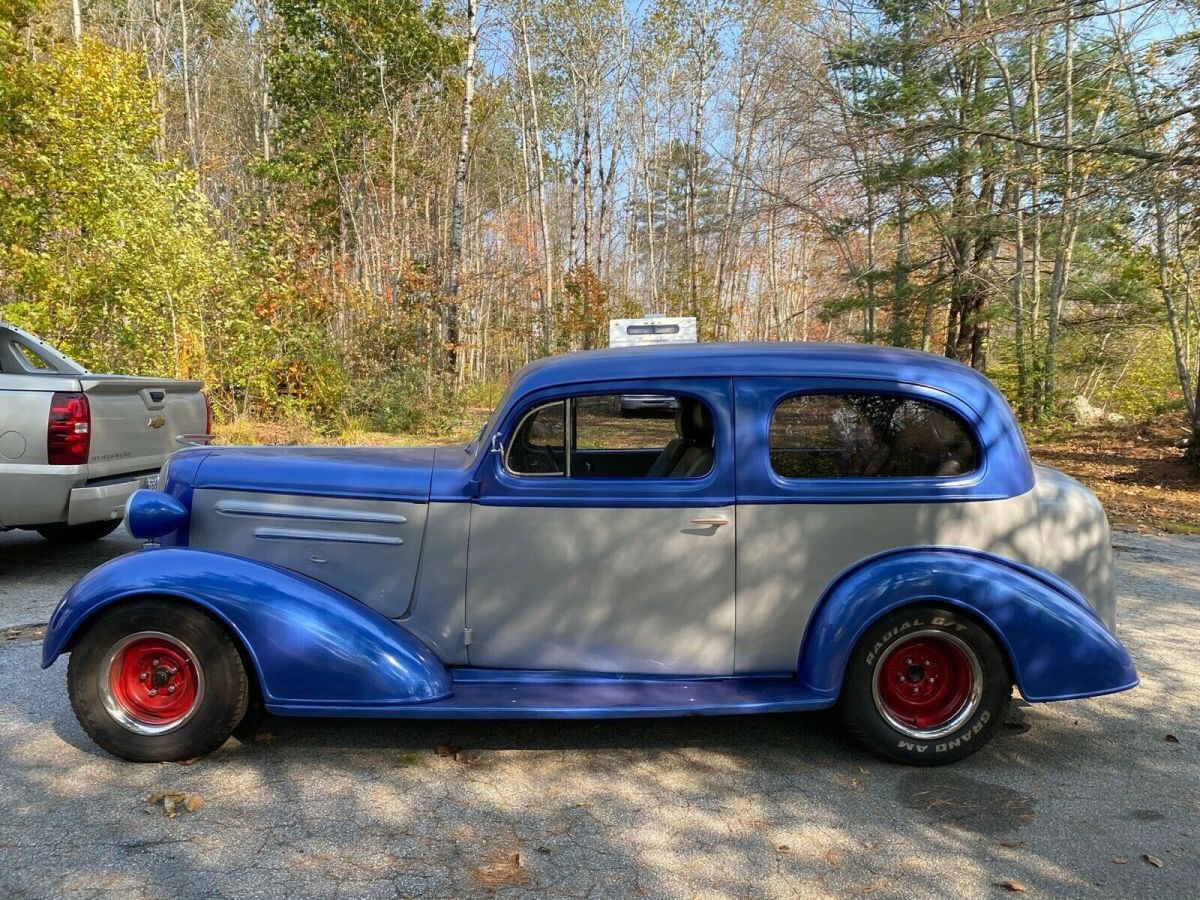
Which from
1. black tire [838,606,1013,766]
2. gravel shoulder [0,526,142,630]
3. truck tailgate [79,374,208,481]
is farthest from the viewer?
truck tailgate [79,374,208,481]

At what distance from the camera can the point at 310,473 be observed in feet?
10.9

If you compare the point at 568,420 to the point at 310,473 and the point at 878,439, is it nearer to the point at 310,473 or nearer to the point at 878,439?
the point at 310,473

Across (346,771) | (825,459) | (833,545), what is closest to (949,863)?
(833,545)

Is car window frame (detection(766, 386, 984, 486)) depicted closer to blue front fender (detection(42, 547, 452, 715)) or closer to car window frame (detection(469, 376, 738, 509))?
car window frame (detection(469, 376, 738, 509))

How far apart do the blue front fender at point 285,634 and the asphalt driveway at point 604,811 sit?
1.13 ft

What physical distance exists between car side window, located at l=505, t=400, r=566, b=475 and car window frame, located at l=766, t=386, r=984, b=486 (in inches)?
34.6

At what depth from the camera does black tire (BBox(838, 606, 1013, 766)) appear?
311 cm

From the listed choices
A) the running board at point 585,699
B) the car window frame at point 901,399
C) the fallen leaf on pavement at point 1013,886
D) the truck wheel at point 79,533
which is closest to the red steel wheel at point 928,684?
the running board at point 585,699

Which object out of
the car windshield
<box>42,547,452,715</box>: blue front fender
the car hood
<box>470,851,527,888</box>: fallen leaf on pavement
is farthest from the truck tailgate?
<box>470,851,527,888</box>: fallen leaf on pavement

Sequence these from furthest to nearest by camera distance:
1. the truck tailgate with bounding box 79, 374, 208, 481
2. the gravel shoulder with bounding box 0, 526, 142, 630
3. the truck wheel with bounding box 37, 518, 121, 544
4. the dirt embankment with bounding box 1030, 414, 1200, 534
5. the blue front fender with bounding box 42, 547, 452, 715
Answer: the dirt embankment with bounding box 1030, 414, 1200, 534
the truck wheel with bounding box 37, 518, 121, 544
the truck tailgate with bounding box 79, 374, 208, 481
the gravel shoulder with bounding box 0, 526, 142, 630
the blue front fender with bounding box 42, 547, 452, 715

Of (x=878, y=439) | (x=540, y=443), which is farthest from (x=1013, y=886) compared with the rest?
(x=540, y=443)

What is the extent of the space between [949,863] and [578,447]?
2069 millimetres

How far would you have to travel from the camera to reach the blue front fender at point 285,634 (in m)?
2.94

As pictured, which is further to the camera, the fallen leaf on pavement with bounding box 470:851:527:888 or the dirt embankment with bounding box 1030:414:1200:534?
the dirt embankment with bounding box 1030:414:1200:534
